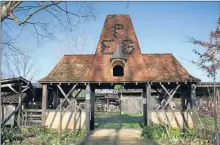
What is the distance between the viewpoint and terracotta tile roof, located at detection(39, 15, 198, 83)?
17375mm

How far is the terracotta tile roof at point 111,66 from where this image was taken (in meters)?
17.4

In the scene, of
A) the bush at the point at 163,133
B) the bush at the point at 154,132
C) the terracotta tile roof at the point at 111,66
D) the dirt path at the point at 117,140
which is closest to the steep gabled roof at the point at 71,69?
the terracotta tile roof at the point at 111,66

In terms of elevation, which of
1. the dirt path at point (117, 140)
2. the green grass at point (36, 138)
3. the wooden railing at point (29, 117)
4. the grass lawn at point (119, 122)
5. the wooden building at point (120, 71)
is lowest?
the grass lawn at point (119, 122)

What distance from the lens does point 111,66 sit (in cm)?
1806

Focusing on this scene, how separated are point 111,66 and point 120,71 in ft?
9.57

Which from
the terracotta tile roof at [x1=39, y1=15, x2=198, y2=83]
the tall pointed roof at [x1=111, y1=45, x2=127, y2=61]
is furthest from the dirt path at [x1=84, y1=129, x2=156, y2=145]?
the tall pointed roof at [x1=111, y1=45, x2=127, y2=61]

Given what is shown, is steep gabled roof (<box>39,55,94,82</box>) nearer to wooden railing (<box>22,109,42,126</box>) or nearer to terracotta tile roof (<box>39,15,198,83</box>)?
terracotta tile roof (<box>39,15,198,83</box>)

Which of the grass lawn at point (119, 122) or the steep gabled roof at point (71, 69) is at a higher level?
the steep gabled roof at point (71, 69)

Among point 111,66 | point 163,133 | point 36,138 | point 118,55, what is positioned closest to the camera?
point 36,138

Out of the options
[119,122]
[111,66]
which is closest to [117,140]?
[111,66]

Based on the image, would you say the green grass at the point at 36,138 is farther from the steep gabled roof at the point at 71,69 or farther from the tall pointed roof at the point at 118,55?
the tall pointed roof at the point at 118,55

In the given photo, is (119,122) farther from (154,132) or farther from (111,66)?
(154,132)

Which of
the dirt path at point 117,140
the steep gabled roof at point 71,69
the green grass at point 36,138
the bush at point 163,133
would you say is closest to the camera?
the green grass at point 36,138

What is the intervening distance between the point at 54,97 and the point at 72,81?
3331 millimetres
